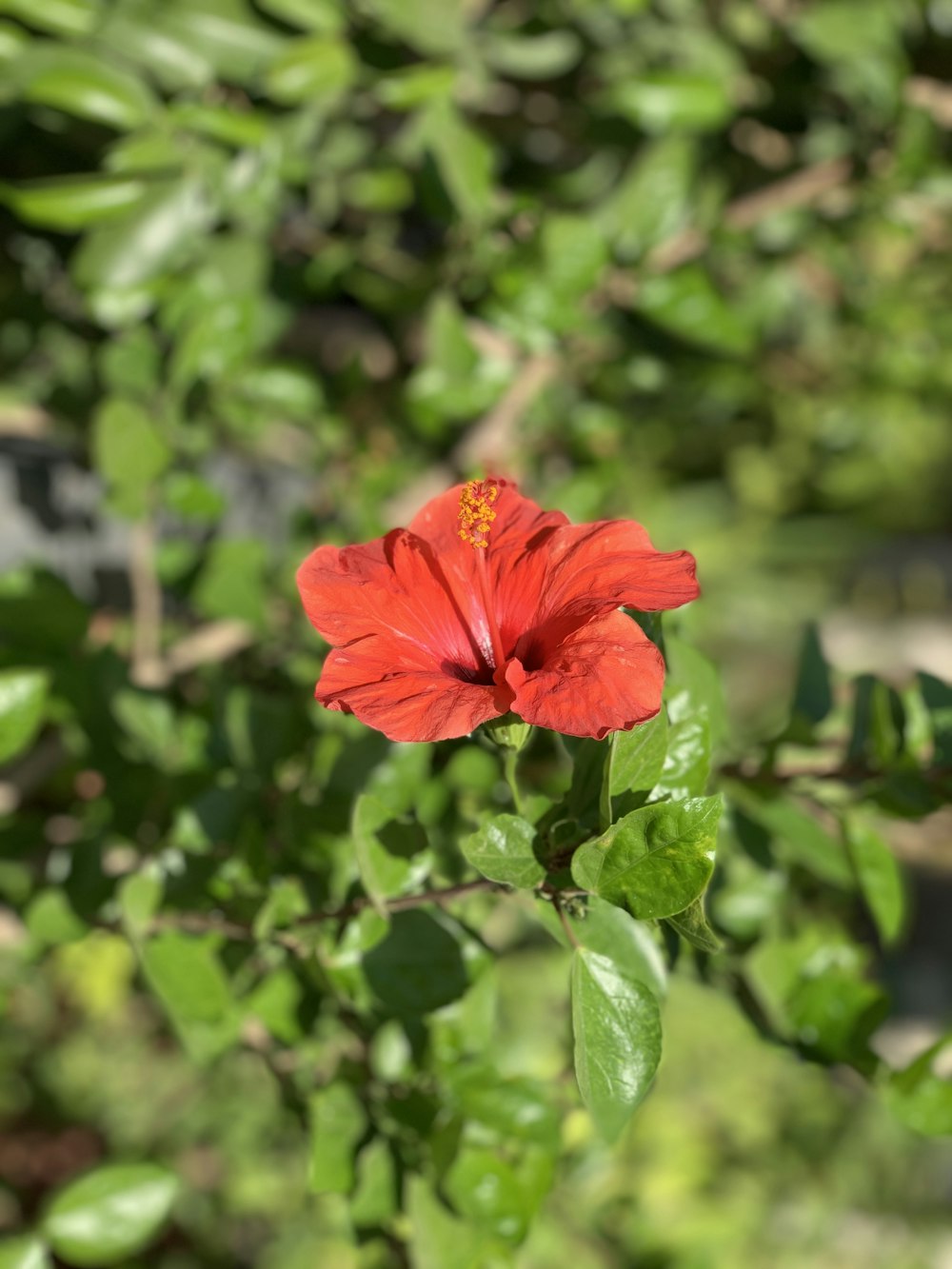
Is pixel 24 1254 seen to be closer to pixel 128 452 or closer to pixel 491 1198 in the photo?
pixel 491 1198

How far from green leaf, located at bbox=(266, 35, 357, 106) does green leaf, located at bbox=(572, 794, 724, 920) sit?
859mm

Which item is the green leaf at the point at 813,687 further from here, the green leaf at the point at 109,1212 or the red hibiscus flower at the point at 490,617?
the green leaf at the point at 109,1212

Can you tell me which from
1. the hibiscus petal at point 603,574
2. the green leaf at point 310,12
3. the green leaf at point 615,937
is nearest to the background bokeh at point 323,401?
the green leaf at point 310,12

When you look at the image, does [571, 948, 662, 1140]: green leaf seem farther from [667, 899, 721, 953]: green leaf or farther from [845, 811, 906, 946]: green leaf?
[845, 811, 906, 946]: green leaf

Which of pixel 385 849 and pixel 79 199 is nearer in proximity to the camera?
pixel 385 849

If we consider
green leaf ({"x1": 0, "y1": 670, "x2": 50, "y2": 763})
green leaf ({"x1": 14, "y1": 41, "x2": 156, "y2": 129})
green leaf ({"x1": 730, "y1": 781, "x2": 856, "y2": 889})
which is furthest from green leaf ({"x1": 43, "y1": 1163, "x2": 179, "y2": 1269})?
green leaf ({"x1": 14, "y1": 41, "x2": 156, "y2": 129})

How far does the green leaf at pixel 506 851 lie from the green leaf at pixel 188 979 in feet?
1.17

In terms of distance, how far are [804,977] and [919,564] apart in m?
3.07

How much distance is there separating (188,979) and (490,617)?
39cm

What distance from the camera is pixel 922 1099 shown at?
2.64 ft

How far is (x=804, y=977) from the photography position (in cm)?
93

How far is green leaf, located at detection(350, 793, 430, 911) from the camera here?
25.0 inches

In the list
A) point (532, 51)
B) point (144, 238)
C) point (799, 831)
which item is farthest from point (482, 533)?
point (532, 51)

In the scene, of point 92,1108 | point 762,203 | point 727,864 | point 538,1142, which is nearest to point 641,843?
point 538,1142
